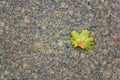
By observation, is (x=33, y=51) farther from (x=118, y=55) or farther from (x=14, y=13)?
(x=118, y=55)

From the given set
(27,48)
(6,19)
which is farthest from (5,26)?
(27,48)

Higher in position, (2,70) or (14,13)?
(14,13)

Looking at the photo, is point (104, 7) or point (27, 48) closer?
point (27, 48)
